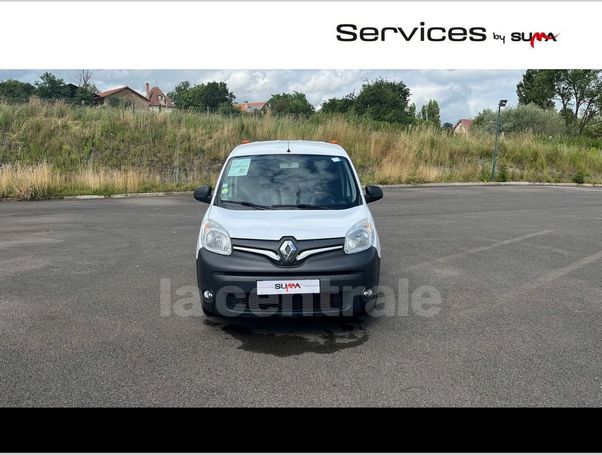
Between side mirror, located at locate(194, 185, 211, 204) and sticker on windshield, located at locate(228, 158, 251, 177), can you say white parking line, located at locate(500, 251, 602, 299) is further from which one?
side mirror, located at locate(194, 185, 211, 204)

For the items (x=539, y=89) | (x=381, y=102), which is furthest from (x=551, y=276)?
(x=539, y=89)

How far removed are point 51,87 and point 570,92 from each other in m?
68.1

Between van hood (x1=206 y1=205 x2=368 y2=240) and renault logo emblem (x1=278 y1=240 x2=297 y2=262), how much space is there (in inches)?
2.7

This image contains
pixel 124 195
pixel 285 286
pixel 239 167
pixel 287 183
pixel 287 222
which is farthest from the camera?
pixel 124 195

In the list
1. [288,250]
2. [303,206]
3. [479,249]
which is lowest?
[479,249]

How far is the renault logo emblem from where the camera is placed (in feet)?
12.7

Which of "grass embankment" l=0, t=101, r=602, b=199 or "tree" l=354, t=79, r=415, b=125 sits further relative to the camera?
"tree" l=354, t=79, r=415, b=125

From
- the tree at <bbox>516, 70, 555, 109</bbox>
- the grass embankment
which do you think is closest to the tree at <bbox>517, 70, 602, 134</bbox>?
the tree at <bbox>516, 70, 555, 109</bbox>

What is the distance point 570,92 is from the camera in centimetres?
5681

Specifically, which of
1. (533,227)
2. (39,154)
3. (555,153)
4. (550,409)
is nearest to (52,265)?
(550,409)

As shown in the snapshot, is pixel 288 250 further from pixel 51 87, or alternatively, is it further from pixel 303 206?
pixel 51 87

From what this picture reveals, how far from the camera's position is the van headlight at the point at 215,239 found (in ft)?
13.2

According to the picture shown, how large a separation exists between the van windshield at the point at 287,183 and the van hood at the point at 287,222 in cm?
17

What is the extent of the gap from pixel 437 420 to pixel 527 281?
374cm
